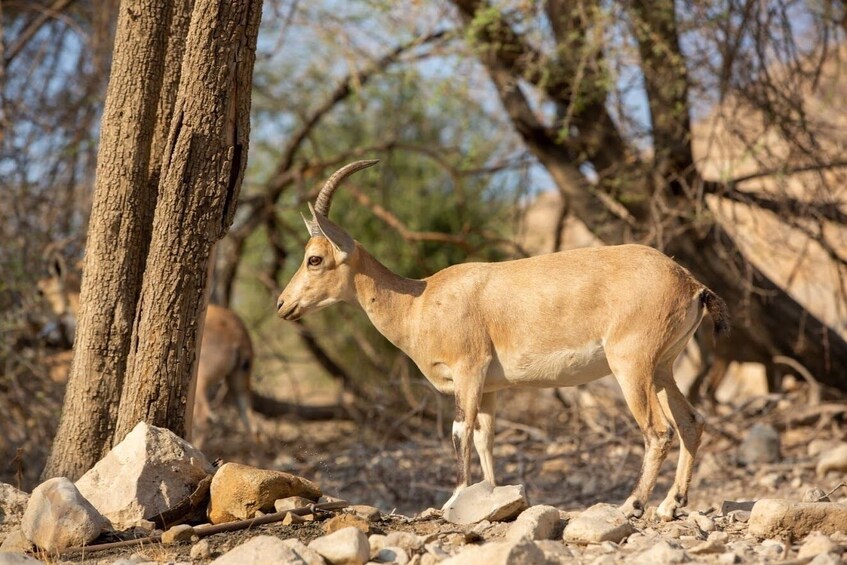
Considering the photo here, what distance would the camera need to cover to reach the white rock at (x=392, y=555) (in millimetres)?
4965

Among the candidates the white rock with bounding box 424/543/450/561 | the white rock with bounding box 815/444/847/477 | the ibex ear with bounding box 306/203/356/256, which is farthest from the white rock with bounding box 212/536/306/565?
the white rock with bounding box 815/444/847/477

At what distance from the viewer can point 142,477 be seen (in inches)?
234

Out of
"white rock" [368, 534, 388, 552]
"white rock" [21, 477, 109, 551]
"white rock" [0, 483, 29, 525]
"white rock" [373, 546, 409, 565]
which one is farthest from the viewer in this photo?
"white rock" [0, 483, 29, 525]

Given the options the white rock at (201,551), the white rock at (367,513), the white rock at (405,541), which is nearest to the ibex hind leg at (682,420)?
the white rock at (367,513)

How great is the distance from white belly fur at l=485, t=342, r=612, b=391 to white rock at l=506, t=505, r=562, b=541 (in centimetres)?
136

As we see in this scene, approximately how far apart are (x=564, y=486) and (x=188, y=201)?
223 inches

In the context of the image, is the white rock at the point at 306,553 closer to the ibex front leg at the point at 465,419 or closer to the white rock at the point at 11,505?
the ibex front leg at the point at 465,419

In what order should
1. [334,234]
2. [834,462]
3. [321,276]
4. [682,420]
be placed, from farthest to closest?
[834,462] → [321,276] → [334,234] → [682,420]

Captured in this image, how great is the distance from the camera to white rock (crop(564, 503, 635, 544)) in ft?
17.0

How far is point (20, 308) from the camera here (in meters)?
10.6

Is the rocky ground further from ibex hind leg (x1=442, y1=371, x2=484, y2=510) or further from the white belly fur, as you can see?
the white belly fur

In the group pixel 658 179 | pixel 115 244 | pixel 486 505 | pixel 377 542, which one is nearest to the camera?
pixel 377 542

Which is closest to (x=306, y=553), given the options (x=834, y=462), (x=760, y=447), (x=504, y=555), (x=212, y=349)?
(x=504, y=555)

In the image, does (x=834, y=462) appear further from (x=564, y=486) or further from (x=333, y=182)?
(x=333, y=182)
